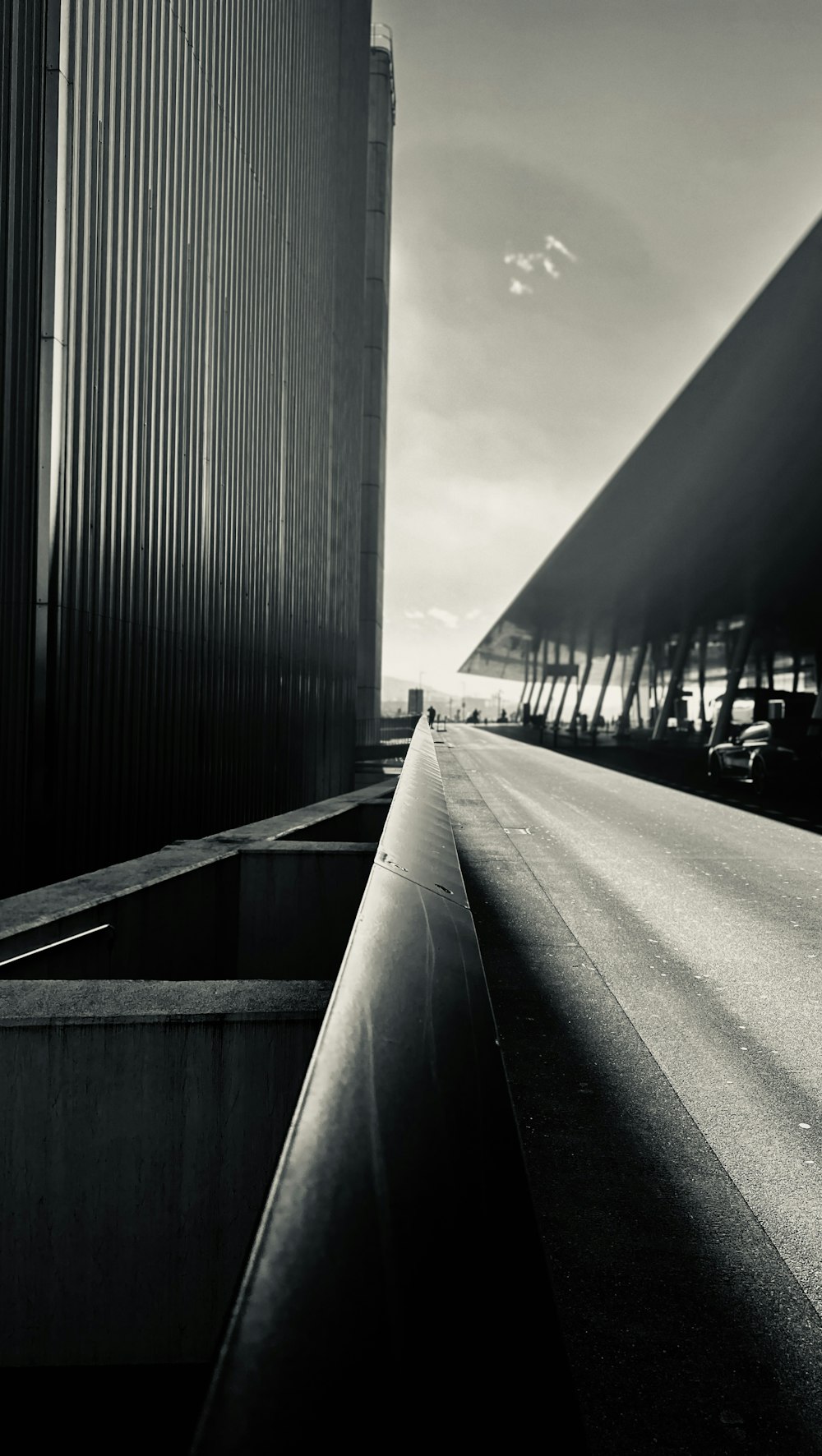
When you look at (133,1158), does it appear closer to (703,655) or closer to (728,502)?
(728,502)

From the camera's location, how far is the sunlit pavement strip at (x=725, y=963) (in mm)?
3416

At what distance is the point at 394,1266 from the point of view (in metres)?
1.15

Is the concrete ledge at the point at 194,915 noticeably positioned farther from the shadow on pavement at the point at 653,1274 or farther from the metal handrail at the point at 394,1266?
the metal handrail at the point at 394,1266

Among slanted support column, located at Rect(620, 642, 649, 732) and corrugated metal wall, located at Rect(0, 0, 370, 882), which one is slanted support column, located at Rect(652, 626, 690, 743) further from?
corrugated metal wall, located at Rect(0, 0, 370, 882)

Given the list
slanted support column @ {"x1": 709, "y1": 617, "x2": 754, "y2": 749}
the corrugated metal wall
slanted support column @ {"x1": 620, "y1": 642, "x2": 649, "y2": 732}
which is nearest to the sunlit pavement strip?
the corrugated metal wall

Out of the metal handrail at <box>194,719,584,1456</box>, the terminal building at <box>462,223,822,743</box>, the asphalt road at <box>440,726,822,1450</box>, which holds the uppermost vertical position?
the terminal building at <box>462,223,822,743</box>

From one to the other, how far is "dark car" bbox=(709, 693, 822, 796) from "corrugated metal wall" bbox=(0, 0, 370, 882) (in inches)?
393

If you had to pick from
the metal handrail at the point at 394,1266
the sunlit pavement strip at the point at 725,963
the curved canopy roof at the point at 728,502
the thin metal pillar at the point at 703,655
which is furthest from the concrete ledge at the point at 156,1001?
the thin metal pillar at the point at 703,655

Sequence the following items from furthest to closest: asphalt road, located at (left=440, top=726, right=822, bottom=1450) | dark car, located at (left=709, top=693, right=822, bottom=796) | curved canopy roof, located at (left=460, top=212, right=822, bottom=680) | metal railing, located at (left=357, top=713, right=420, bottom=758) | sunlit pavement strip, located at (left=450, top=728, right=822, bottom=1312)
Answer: metal railing, located at (left=357, top=713, right=420, bottom=758)
dark car, located at (left=709, top=693, right=822, bottom=796)
curved canopy roof, located at (left=460, top=212, right=822, bottom=680)
sunlit pavement strip, located at (left=450, top=728, right=822, bottom=1312)
asphalt road, located at (left=440, top=726, right=822, bottom=1450)

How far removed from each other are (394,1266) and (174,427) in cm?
994

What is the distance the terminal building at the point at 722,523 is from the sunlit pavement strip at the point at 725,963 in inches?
366

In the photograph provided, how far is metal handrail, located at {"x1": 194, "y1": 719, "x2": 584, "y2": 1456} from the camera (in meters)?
0.95

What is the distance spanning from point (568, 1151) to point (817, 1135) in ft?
3.37

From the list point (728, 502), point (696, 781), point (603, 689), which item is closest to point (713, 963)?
point (696, 781)
